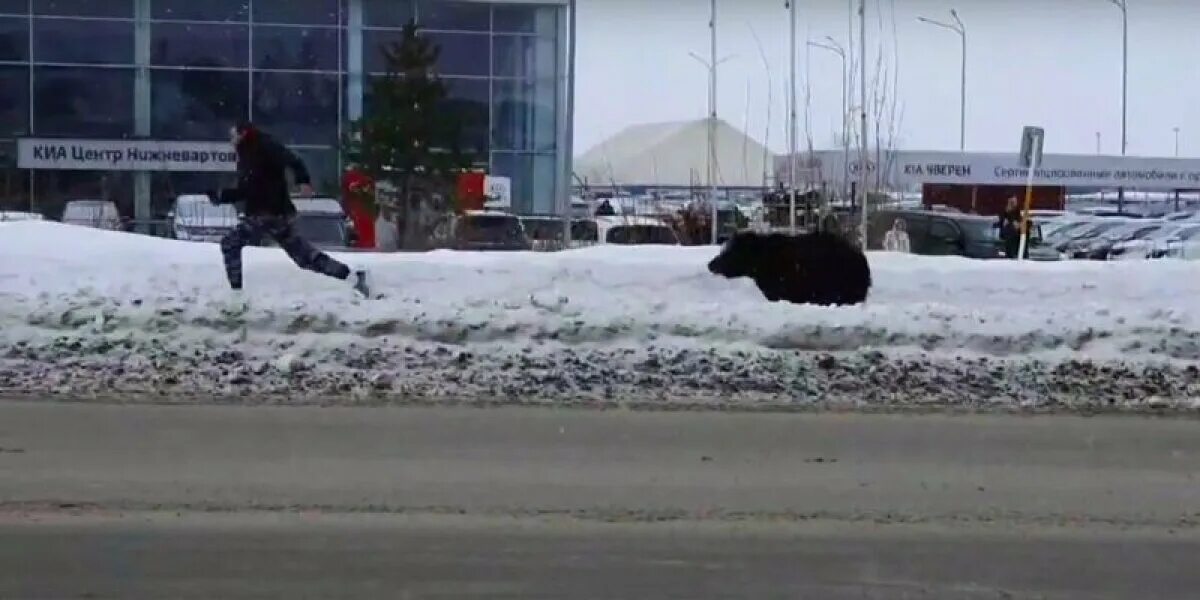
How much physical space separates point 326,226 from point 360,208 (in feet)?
7.02

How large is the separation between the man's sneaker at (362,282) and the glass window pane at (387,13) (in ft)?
96.8

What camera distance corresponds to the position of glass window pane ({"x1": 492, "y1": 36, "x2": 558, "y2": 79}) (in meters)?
42.8

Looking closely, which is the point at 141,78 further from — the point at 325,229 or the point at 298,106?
the point at 325,229

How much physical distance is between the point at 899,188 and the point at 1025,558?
1339 inches

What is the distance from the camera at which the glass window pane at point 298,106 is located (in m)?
41.6

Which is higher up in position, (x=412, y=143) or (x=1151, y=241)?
(x=412, y=143)

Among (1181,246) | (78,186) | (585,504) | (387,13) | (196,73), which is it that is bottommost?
(585,504)

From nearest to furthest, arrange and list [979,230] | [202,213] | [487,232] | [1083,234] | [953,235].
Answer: [487,232], [202,213], [953,235], [979,230], [1083,234]

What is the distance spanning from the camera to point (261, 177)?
13.0 metres

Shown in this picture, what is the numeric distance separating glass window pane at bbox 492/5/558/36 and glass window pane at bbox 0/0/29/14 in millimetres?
11850

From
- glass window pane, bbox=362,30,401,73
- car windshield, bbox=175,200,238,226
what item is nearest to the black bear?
car windshield, bbox=175,200,238,226

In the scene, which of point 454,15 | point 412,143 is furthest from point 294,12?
point 412,143

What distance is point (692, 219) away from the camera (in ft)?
97.6

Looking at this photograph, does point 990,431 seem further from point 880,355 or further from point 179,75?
point 179,75
